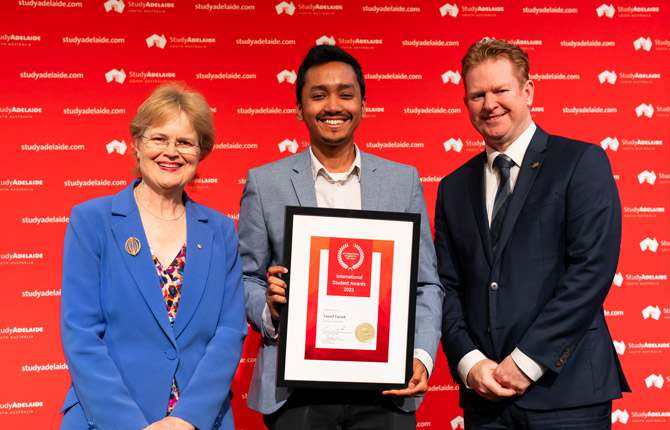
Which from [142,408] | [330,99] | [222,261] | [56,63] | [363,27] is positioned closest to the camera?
[142,408]

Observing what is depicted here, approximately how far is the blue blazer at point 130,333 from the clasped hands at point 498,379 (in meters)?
0.88

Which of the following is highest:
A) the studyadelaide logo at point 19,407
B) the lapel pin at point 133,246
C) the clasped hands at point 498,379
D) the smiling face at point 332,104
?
the smiling face at point 332,104

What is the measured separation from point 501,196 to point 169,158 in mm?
1232

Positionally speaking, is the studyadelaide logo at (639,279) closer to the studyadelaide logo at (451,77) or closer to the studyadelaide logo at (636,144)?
the studyadelaide logo at (636,144)

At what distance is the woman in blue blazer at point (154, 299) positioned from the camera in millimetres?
1935

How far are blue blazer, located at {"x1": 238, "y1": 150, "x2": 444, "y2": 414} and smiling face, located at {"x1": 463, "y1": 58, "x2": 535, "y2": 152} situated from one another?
1.23ft

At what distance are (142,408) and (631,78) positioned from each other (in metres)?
4.19

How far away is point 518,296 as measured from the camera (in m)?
2.27

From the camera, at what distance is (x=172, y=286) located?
6.81 ft

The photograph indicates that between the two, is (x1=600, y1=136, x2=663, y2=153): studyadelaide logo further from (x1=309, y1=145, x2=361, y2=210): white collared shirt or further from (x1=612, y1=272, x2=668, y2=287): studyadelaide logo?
(x1=309, y1=145, x2=361, y2=210): white collared shirt

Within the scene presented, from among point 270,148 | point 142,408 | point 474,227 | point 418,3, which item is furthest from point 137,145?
point 418,3

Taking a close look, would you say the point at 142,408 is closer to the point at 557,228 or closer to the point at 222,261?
the point at 222,261

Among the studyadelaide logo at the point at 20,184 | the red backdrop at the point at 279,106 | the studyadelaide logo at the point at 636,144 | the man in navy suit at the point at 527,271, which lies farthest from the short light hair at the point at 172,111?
the studyadelaide logo at the point at 636,144

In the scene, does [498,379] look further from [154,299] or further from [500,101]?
[154,299]
